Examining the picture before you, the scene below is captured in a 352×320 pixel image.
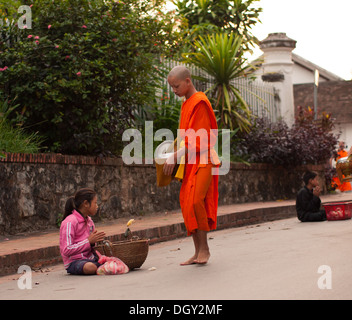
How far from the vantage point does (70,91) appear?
407 inches

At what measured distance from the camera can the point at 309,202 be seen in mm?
11367

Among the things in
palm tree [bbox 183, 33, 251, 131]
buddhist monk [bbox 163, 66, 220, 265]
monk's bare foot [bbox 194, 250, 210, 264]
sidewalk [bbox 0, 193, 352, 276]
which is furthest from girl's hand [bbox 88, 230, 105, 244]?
palm tree [bbox 183, 33, 251, 131]

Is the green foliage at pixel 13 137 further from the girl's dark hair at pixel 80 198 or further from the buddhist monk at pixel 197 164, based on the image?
the buddhist monk at pixel 197 164

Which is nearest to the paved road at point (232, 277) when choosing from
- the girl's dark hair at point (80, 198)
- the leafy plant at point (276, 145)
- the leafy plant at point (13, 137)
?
the girl's dark hair at point (80, 198)

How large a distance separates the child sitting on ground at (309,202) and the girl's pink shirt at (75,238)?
5.74 meters

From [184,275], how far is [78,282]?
1.02 m

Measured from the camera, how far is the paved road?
4.77 meters

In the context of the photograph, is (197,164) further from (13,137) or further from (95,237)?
(13,137)

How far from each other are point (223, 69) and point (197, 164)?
1058cm

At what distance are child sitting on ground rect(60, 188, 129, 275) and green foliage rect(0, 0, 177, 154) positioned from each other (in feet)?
12.6

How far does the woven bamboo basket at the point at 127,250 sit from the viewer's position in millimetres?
6297

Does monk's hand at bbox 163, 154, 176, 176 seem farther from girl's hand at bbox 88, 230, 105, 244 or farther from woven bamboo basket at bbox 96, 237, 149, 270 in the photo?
girl's hand at bbox 88, 230, 105, 244

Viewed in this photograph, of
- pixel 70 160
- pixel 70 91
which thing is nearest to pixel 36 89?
pixel 70 91
